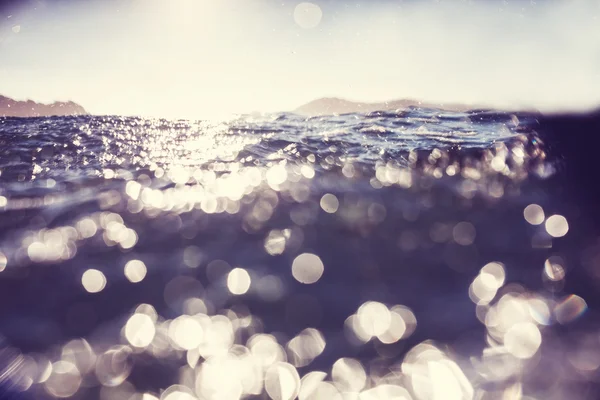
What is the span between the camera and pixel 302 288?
8.16 feet

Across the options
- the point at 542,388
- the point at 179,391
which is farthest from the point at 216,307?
the point at 542,388

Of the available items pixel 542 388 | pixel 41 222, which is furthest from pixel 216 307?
pixel 41 222

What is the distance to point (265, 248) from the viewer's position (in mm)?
3156

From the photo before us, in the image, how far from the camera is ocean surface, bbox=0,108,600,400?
1.63 meters

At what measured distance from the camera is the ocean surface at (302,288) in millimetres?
1635

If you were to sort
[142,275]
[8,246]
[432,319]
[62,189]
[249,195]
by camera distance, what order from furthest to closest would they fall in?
[62,189] < [249,195] < [8,246] < [142,275] < [432,319]

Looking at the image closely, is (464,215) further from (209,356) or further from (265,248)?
(209,356)

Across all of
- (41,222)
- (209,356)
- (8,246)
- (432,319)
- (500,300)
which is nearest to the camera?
(209,356)

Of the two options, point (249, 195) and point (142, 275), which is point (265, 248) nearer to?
point (142, 275)

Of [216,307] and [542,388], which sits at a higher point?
[542,388]

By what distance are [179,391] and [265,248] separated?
1667 millimetres

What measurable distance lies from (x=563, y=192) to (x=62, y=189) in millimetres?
7202

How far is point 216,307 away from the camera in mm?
2232

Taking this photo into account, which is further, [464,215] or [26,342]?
[464,215]
